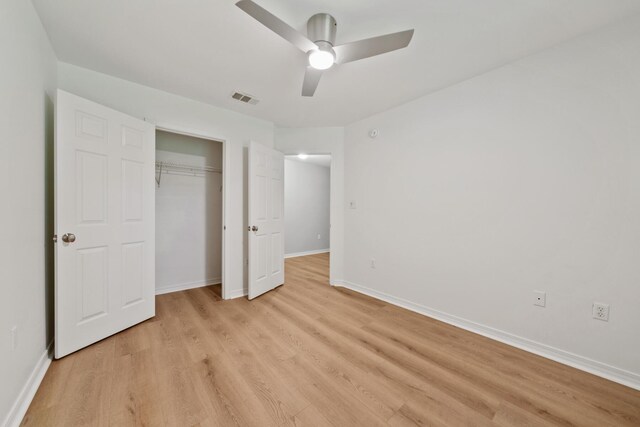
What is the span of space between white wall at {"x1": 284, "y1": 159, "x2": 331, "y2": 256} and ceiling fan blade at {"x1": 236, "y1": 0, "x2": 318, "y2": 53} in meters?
4.12

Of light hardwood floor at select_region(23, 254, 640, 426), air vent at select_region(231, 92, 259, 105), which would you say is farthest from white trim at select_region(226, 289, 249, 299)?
air vent at select_region(231, 92, 259, 105)

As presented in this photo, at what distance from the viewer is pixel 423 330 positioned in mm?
2229

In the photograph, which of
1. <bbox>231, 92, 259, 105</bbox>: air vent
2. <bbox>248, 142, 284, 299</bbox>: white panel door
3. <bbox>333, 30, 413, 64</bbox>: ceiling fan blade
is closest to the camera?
<bbox>333, 30, 413, 64</bbox>: ceiling fan blade

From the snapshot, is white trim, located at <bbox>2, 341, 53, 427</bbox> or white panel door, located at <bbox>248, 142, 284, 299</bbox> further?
white panel door, located at <bbox>248, 142, 284, 299</bbox>

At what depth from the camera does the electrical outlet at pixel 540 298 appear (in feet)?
6.08

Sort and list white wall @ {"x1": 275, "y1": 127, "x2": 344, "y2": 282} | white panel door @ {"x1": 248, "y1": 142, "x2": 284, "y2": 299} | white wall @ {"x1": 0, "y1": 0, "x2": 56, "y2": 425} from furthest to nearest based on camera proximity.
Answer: white wall @ {"x1": 275, "y1": 127, "x2": 344, "y2": 282}, white panel door @ {"x1": 248, "y1": 142, "x2": 284, "y2": 299}, white wall @ {"x1": 0, "y1": 0, "x2": 56, "y2": 425}

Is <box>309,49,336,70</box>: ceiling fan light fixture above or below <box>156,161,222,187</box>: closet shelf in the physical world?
above

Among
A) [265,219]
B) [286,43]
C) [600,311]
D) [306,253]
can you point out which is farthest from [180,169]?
[600,311]

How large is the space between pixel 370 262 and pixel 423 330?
108 centimetres

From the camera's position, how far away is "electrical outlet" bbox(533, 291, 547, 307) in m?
1.85

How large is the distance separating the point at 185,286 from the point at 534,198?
4086mm

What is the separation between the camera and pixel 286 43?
179 centimetres

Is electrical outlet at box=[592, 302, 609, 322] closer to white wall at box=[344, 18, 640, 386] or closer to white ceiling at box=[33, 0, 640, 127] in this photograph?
white wall at box=[344, 18, 640, 386]

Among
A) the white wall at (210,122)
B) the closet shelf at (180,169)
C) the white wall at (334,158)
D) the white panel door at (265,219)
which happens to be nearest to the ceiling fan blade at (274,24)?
the white panel door at (265,219)
